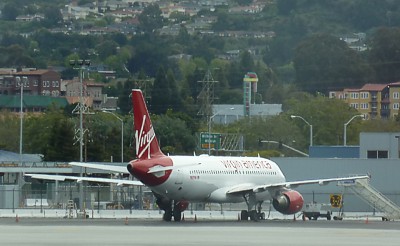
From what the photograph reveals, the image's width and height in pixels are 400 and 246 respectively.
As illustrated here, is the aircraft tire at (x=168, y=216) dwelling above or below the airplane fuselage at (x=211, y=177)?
below

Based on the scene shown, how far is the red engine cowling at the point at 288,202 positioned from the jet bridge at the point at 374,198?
8.19 metres

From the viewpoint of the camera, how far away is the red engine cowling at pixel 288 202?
84062mm

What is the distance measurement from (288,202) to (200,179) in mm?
5308

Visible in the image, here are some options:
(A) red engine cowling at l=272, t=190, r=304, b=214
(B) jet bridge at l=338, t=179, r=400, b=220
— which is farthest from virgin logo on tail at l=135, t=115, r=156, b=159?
(B) jet bridge at l=338, t=179, r=400, b=220

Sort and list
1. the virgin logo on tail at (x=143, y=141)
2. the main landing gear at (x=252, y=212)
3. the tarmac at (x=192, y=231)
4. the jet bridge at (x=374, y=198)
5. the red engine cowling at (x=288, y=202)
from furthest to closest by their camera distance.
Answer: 1. the jet bridge at (x=374, y=198)
2. the red engine cowling at (x=288, y=202)
3. the main landing gear at (x=252, y=212)
4. the virgin logo on tail at (x=143, y=141)
5. the tarmac at (x=192, y=231)

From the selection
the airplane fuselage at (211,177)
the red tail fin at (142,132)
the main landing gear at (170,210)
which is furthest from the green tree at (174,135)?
the red tail fin at (142,132)

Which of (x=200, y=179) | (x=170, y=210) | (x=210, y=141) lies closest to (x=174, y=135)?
(x=210, y=141)

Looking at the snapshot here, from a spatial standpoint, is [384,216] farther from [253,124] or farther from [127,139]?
[253,124]

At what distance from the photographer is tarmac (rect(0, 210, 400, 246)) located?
60531mm

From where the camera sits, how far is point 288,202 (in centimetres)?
8412

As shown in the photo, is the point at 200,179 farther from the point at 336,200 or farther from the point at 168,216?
the point at 336,200

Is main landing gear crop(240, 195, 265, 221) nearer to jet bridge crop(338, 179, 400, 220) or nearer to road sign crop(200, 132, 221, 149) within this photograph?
jet bridge crop(338, 179, 400, 220)

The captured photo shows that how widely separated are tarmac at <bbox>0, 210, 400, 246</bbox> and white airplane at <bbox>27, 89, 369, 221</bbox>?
1.23 m

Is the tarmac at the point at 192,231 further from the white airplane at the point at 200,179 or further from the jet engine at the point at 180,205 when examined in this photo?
the white airplane at the point at 200,179
